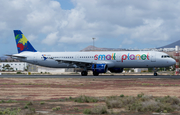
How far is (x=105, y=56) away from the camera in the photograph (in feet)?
157

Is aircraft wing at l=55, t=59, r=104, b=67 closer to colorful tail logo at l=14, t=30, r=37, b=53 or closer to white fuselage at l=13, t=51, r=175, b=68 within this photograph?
white fuselage at l=13, t=51, r=175, b=68

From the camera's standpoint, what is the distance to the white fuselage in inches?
1779

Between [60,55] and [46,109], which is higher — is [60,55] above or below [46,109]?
above

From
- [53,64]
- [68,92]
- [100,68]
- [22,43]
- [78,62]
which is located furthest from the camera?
[22,43]

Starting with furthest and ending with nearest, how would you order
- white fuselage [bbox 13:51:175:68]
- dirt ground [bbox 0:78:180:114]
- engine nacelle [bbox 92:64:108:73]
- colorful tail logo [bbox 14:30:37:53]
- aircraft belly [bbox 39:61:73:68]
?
colorful tail logo [bbox 14:30:37:53], aircraft belly [bbox 39:61:73:68], engine nacelle [bbox 92:64:108:73], white fuselage [bbox 13:51:175:68], dirt ground [bbox 0:78:180:114]

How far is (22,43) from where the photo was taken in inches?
2202

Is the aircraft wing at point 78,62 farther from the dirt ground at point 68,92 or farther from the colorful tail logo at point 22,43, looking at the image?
the dirt ground at point 68,92

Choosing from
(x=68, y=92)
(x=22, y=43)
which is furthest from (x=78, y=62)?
(x=68, y=92)

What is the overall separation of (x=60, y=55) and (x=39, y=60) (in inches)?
189

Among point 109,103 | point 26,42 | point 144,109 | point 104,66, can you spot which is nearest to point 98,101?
point 109,103

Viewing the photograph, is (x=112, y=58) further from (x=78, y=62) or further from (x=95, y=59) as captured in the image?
(x=78, y=62)

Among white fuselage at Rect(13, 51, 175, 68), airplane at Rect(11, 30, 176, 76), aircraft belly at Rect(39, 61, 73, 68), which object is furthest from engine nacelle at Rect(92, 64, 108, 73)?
aircraft belly at Rect(39, 61, 73, 68)

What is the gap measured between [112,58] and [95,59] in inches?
142

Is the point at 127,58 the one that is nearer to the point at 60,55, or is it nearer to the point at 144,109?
the point at 60,55
